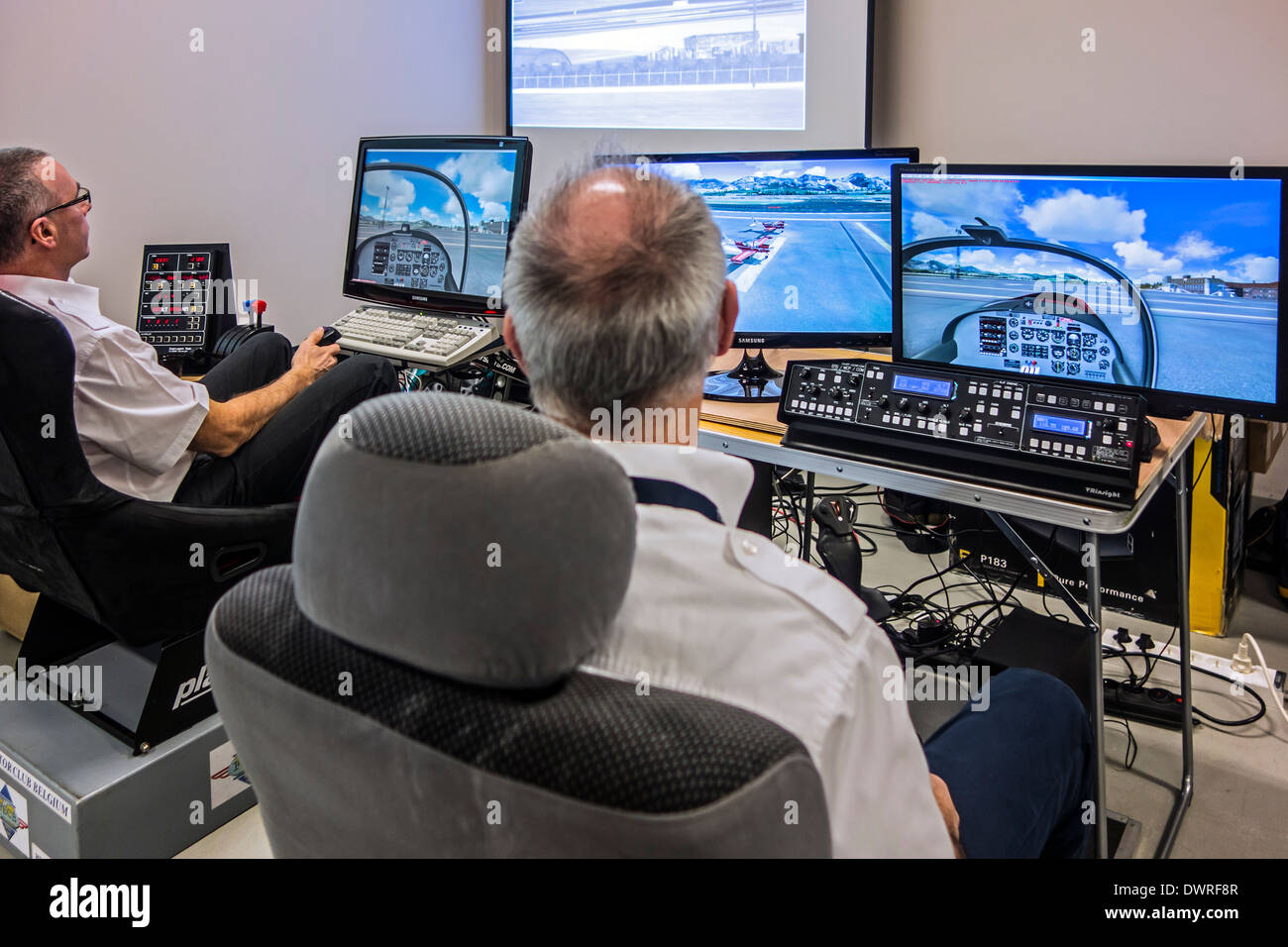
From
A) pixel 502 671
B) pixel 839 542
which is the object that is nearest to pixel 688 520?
pixel 502 671

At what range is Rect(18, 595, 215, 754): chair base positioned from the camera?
1668mm

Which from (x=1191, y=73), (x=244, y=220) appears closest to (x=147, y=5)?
(x=244, y=220)

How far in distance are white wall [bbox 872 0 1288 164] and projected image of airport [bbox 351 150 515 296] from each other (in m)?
1.37

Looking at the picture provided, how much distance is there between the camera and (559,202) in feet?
2.78

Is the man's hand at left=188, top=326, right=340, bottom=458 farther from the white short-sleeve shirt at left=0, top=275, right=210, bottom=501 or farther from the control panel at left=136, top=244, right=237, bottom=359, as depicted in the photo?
the control panel at left=136, top=244, right=237, bottom=359

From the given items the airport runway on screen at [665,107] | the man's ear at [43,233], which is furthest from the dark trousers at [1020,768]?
the airport runway on screen at [665,107]

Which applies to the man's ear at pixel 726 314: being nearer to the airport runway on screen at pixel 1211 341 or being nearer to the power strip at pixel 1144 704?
the airport runway on screen at pixel 1211 341

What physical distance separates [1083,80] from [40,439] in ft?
8.93

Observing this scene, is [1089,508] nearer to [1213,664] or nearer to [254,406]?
[1213,664]

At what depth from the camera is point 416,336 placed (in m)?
2.35

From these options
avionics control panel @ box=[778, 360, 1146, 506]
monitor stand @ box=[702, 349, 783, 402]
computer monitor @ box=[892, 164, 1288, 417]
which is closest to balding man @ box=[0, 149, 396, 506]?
monitor stand @ box=[702, 349, 783, 402]

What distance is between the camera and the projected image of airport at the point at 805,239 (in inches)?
75.8

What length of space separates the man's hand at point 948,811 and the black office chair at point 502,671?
1.52 ft
